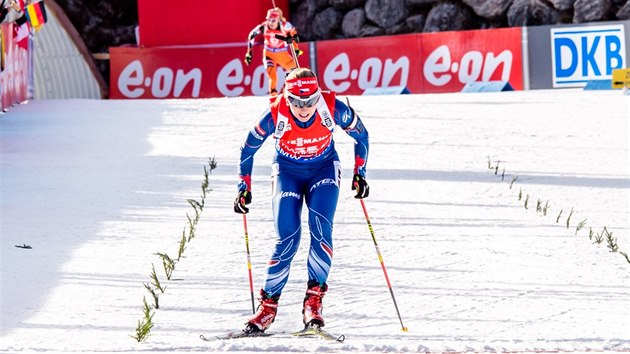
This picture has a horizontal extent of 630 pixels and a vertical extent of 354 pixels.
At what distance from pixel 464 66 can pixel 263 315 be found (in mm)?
21394

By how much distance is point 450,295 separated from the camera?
8.91 meters

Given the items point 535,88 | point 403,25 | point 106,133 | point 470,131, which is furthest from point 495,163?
point 403,25

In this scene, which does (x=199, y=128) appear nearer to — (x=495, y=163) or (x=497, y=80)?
(x=495, y=163)

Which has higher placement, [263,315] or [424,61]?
[424,61]

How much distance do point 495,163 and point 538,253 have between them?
15.2 feet

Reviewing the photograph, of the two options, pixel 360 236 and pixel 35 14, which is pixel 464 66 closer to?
pixel 35 14

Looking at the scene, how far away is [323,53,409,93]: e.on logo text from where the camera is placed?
95.2 feet

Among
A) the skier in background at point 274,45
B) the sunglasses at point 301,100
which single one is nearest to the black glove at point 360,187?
the sunglasses at point 301,100

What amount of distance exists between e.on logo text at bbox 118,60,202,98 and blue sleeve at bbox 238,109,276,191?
22896 millimetres

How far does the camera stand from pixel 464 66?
28.7m

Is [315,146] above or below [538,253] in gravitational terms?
above

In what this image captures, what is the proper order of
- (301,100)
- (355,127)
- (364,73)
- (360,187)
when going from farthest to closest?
(364,73), (355,127), (360,187), (301,100)

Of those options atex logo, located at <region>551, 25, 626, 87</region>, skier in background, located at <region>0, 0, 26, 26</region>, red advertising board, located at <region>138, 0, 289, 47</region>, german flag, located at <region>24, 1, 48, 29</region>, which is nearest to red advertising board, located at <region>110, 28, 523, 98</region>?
atex logo, located at <region>551, 25, 626, 87</region>

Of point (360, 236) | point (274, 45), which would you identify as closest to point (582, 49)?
point (274, 45)
